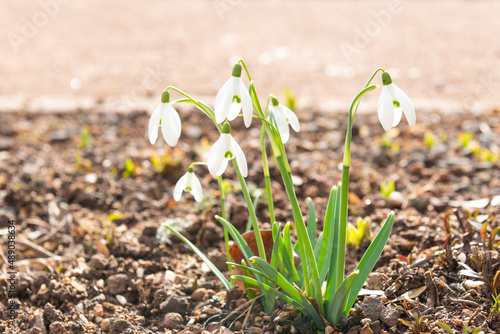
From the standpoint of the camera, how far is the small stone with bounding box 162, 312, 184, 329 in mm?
2070

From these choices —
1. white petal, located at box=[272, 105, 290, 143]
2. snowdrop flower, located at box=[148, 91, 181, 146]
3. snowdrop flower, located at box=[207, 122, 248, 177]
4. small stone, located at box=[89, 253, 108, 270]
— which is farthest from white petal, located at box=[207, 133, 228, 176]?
small stone, located at box=[89, 253, 108, 270]

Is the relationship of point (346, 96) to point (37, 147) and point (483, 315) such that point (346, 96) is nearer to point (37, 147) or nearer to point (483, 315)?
point (37, 147)

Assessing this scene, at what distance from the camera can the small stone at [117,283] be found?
2303mm

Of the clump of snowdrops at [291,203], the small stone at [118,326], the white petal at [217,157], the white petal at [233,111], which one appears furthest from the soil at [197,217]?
the white petal at [233,111]

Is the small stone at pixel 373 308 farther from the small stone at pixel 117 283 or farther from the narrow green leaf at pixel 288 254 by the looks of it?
the small stone at pixel 117 283

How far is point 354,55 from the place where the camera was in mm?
6957

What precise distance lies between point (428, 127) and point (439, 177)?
3.39ft

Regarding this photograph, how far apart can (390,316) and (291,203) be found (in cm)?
57

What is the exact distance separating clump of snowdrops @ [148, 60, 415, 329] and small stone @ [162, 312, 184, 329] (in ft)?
1.04

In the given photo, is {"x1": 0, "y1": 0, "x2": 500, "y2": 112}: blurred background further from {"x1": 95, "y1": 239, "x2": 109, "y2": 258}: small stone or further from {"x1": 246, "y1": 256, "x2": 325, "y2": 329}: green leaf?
{"x1": 246, "y1": 256, "x2": 325, "y2": 329}: green leaf

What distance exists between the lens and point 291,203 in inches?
65.6

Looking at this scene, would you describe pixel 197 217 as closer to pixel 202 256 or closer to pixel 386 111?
pixel 202 256

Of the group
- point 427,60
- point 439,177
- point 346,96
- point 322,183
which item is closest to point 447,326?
point 322,183

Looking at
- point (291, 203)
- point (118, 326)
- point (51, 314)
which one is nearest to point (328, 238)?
point (291, 203)
